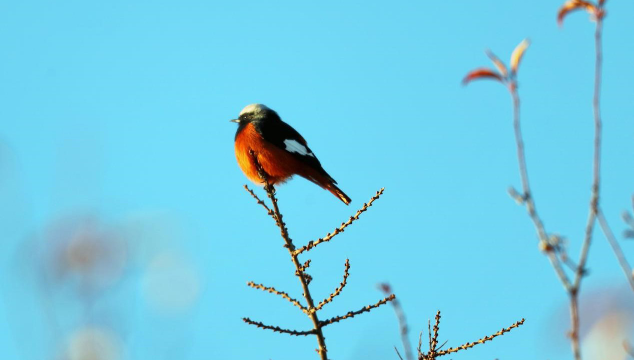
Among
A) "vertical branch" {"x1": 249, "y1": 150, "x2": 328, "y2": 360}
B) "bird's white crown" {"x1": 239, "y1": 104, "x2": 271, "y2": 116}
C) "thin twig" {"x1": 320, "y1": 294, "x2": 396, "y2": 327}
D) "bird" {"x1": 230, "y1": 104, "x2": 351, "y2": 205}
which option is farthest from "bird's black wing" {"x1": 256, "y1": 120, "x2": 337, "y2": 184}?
"thin twig" {"x1": 320, "y1": 294, "x2": 396, "y2": 327}

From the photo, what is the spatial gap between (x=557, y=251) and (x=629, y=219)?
1.90ft

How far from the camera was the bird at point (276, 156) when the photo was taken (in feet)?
23.7

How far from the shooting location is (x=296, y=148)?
7453mm

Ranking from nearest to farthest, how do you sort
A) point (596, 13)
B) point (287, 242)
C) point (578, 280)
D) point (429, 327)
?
point (578, 280) → point (596, 13) → point (429, 327) → point (287, 242)

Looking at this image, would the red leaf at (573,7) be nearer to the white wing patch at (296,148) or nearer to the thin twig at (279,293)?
the thin twig at (279,293)

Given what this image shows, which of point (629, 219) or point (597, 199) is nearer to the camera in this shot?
point (597, 199)

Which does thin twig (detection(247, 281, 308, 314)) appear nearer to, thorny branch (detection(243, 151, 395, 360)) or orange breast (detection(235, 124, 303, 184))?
thorny branch (detection(243, 151, 395, 360))

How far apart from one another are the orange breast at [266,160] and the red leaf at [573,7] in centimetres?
522

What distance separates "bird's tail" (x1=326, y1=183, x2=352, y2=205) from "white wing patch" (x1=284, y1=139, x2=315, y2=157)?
434mm

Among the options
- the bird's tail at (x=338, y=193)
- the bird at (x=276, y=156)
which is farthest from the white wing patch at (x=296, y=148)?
the bird's tail at (x=338, y=193)

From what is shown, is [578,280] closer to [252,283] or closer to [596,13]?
[596,13]

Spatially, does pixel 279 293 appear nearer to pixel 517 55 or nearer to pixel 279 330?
pixel 279 330

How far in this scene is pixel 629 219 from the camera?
6.97ft

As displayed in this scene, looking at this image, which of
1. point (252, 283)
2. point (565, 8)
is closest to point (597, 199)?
point (565, 8)
